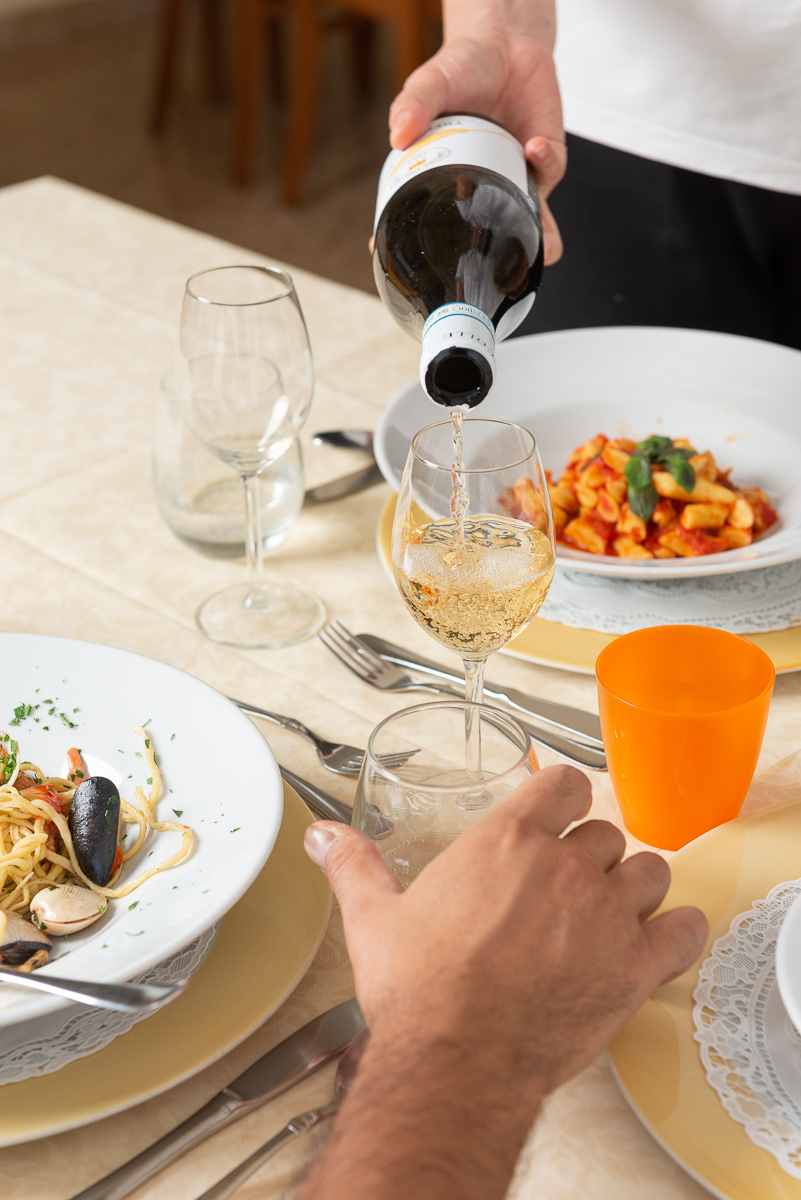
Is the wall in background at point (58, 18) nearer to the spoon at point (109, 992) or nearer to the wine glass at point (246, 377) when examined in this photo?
the wine glass at point (246, 377)

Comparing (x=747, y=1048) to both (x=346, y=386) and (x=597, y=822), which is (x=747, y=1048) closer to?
(x=597, y=822)

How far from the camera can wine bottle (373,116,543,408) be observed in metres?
0.97

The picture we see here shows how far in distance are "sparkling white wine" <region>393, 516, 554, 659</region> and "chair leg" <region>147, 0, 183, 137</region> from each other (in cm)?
539

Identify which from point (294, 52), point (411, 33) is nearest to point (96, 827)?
point (411, 33)

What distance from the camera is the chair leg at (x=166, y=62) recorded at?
539cm

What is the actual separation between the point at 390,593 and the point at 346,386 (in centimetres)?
46

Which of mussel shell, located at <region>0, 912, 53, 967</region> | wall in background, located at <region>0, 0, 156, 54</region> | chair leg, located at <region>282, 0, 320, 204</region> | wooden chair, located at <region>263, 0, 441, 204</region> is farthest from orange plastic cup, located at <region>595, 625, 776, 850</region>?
wall in background, located at <region>0, 0, 156, 54</region>

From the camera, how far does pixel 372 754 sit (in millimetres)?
648

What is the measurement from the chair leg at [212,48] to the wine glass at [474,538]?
5.83 metres

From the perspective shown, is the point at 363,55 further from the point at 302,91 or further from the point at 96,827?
the point at 96,827

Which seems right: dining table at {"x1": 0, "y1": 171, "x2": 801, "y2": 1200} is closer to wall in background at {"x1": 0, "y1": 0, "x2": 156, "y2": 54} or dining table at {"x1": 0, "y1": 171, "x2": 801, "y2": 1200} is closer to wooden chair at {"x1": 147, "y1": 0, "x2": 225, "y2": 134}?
wooden chair at {"x1": 147, "y1": 0, "x2": 225, "y2": 134}

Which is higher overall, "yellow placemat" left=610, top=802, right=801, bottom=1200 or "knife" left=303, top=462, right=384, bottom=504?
"yellow placemat" left=610, top=802, right=801, bottom=1200

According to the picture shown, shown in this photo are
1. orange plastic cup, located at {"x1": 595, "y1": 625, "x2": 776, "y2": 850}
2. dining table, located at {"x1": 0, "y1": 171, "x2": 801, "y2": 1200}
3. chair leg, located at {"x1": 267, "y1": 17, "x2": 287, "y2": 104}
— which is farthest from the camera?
chair leg, located at {"x1": 267, "y1": 17, "x2": 287, "y2": 104}

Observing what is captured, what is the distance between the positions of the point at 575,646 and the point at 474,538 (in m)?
0.23
